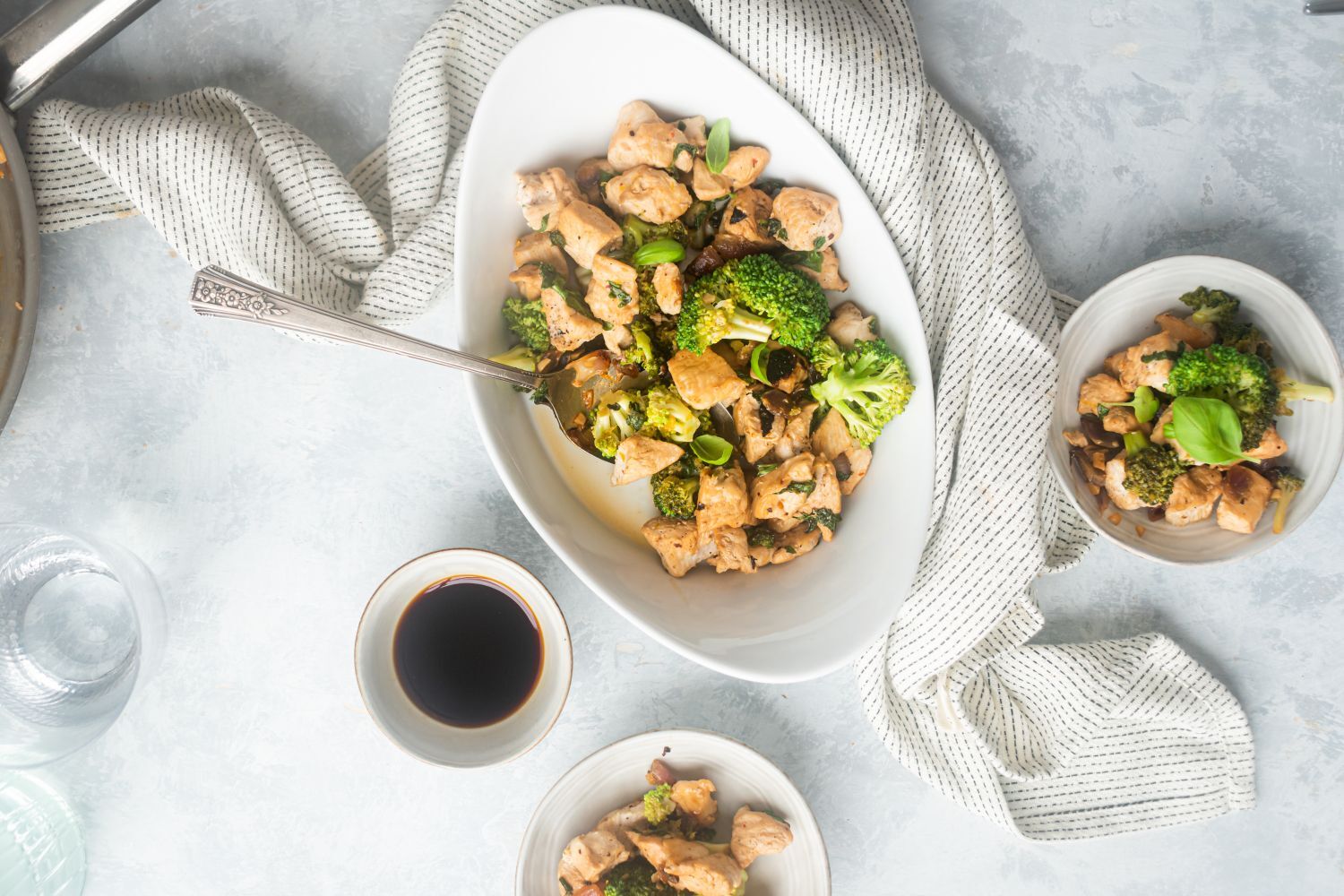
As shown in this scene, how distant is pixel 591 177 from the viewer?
78.0 inches


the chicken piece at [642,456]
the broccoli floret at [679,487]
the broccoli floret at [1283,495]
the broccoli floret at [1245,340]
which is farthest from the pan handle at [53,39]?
the broccoli floret at [1283,495]

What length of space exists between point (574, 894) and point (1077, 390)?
1.82 m

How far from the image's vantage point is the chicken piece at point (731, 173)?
74.0 inches

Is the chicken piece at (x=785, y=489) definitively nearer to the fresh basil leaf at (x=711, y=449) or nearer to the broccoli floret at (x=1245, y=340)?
the fresh basil leaf at (x=711, y=449)

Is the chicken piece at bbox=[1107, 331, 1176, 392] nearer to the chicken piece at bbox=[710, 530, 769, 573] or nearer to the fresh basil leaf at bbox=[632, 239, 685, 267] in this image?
the chicken piece at bbox=[710, 530, 769, 573]

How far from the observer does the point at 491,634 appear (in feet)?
7.21

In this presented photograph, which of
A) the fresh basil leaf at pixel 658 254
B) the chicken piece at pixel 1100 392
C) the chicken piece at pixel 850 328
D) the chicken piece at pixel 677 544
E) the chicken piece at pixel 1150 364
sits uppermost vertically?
the fresh basil leaf at pixel 658 254

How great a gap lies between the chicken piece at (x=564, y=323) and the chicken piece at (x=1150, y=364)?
1318 mm

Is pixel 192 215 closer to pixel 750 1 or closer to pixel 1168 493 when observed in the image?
pixel 750 1

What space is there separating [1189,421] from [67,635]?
298cm

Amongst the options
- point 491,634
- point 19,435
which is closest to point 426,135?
point 491,634

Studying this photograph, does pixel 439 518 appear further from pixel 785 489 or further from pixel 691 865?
pixel 691 865

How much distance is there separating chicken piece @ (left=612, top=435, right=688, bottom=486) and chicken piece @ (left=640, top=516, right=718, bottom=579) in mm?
151

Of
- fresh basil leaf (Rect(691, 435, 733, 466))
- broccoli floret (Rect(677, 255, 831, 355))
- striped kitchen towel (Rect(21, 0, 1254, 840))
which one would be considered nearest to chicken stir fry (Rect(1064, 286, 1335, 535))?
striped kitchen towel (Rect(21, 0, 1254, 840))
